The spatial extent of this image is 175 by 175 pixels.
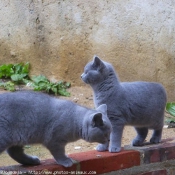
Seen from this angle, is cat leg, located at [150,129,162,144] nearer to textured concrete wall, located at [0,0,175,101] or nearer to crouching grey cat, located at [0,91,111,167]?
crouching grey cat, located at [0,91,111,167]

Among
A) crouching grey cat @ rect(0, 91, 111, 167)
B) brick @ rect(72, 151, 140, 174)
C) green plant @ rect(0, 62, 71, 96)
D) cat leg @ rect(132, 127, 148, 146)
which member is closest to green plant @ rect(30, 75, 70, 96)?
green plant @ rect(0, 62, 71, 96)

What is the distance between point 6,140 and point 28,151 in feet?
5.96

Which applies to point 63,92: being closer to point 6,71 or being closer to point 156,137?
point 6,71

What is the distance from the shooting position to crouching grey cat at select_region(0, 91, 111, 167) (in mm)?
2758

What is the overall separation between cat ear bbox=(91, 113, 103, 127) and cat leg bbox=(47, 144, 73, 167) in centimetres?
24

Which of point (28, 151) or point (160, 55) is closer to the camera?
point (28, 151)

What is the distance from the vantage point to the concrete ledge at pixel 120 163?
2.87 metres

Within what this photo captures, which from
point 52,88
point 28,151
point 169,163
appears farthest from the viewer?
point 52,88

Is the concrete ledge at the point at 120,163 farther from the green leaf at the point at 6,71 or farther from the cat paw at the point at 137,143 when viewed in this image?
the green leaf at the point at 6,71

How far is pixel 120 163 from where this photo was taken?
3176 millimetres

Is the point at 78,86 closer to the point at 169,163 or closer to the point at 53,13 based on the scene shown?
the point at 53,13

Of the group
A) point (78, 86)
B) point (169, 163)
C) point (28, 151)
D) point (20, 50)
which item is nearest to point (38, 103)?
point (169, 163)

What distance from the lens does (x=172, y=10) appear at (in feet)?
19.2

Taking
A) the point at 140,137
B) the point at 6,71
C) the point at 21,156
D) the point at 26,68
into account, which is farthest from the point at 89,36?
the point at 21,156
